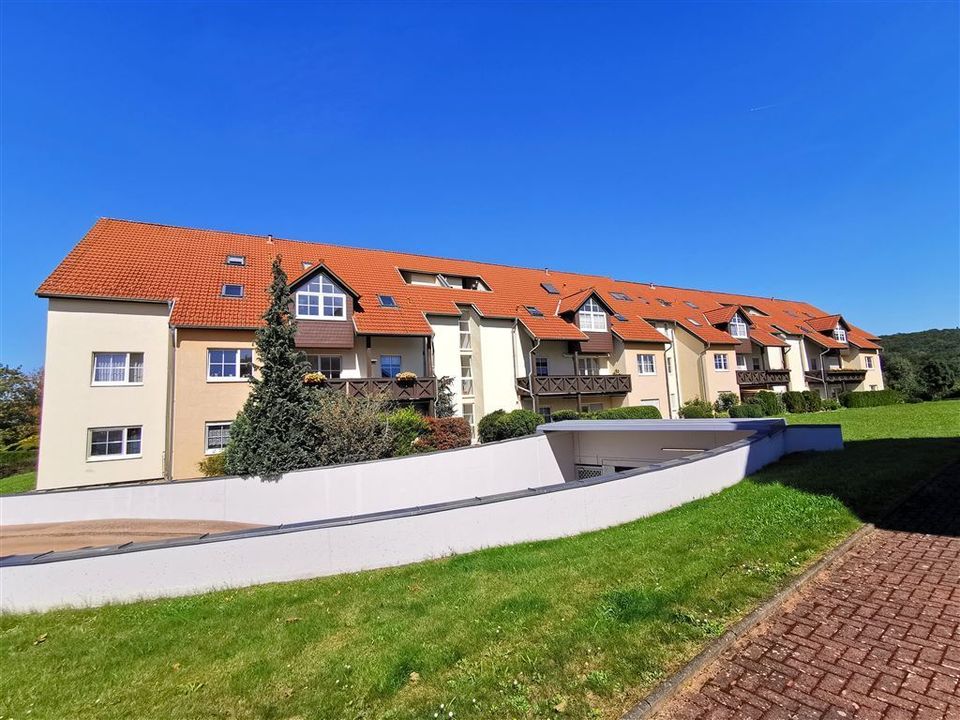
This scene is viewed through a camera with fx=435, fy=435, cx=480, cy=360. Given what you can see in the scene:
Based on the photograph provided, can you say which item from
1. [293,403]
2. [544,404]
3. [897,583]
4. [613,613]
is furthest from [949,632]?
[544,404]

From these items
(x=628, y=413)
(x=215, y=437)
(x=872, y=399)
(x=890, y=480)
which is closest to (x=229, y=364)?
(x=215, y=437)

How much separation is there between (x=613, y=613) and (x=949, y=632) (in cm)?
276

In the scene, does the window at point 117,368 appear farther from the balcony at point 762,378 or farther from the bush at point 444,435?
the balcony at point 762,378

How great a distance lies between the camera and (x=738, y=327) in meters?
33.7

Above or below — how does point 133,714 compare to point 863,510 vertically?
below

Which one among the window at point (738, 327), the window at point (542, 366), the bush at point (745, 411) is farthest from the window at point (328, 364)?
the window at point (738, 327)

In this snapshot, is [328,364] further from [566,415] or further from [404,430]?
[566,415]

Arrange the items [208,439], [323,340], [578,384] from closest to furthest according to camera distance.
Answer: [208,439]
[323,340]
[578,384]

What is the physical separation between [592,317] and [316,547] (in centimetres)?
2328

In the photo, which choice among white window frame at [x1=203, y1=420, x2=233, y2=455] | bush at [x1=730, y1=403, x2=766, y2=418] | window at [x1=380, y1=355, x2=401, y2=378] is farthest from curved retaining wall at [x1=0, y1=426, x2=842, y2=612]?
bush at [x1=730, y1=403, x2=766, y2=418]

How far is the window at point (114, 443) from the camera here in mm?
16531

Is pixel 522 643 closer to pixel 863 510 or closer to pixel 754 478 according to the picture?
pixel 863 510

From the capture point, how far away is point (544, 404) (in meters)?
24.9

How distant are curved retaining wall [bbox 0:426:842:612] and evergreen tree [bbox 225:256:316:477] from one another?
6.44 meters
